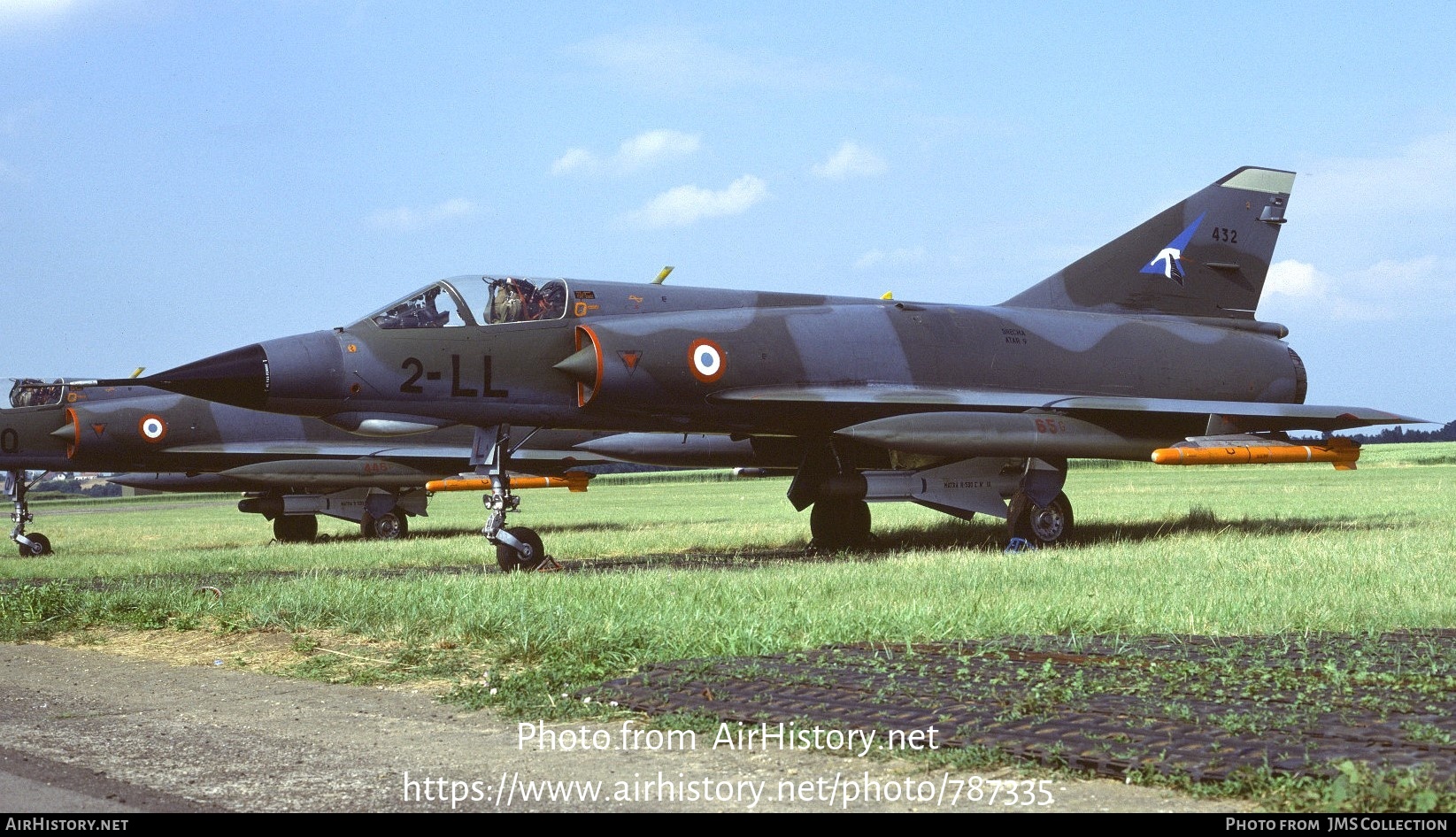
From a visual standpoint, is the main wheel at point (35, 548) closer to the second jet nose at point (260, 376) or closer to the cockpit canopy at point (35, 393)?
the cockpit canopy at point (35, 393)

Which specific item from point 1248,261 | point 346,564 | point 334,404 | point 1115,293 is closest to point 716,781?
point 334,404

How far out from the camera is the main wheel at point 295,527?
23.1 m

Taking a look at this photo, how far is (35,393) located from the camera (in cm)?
2048

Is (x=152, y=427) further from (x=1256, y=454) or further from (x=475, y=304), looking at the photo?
(x=1256, y=454)

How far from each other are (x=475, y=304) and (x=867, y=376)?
15.0ft

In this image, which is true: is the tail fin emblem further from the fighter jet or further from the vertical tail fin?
the fighter jet

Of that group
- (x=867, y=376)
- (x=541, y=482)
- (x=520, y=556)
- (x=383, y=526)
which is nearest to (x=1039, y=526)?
(x=867, y=376)

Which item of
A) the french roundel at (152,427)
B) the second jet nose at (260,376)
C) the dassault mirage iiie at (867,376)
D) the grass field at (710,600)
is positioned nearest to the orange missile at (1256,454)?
the dassault mirage iiie at (867,376)

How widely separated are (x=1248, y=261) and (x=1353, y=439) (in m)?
4.54

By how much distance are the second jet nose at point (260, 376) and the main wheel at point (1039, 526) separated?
25.8 ft

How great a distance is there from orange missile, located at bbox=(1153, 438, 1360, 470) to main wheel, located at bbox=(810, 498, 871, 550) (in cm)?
366

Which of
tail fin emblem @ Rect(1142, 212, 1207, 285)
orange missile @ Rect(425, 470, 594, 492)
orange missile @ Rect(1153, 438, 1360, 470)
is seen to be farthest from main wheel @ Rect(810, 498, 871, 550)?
tail fin emblem @ Rect(1142, 212, 1207, 285)

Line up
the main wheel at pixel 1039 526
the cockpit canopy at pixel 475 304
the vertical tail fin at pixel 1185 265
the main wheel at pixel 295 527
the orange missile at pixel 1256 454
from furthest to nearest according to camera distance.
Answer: the main wheel at pixel 295 527
the vertical tail fin at pixel 1185 265
the main wheel at pixel 1039 526
the orange missile at pixel 1256 454
the cockpit canopy at pixel 475 304
